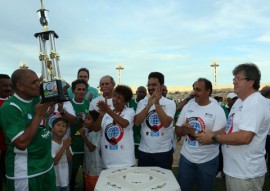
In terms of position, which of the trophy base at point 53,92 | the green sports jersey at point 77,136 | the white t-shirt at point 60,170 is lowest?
the white t-shirt at point 60,170

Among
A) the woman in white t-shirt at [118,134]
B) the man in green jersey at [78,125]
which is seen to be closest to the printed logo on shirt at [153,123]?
the woman in white t-shirt at [118,134]

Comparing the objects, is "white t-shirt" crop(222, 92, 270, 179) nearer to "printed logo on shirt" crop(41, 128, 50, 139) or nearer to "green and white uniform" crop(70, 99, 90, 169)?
"printed logo on shirt" crop(41, 128, 50, 139)

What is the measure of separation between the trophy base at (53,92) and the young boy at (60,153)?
4.56ft

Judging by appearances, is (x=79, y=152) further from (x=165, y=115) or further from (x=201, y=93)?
(x=201, y=93)

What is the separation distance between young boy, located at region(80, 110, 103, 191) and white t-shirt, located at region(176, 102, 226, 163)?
133cm

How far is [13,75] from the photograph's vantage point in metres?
2.76

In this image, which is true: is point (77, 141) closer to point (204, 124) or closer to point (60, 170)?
point (60, 170)

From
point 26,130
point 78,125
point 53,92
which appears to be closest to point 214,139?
point 53,92

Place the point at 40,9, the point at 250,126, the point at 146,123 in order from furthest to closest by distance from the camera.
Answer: the point at 40,9 < the point at 146,123 < the point at 250,126

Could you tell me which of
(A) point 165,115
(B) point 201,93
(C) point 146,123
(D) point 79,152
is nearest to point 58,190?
(D) point 79,152

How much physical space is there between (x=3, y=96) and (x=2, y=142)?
2.28 feet

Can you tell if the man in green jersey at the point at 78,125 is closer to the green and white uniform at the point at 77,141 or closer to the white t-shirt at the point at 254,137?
the green and white uniform at the point at 77,141

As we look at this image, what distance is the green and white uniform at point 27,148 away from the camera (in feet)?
8.54

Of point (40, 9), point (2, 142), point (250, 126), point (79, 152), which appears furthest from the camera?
point (40, 9)
